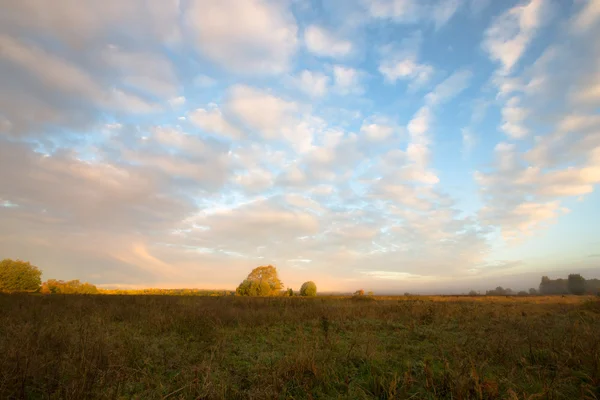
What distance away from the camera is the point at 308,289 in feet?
144

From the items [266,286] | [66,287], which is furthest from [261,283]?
[66,287]

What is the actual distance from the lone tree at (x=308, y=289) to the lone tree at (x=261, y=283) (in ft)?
15.3

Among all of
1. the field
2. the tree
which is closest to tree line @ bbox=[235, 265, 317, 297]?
the tree

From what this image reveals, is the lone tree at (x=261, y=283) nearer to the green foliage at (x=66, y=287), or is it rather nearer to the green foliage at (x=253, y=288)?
the green foliage at (x=253, y=288)

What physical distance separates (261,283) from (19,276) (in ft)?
94.7

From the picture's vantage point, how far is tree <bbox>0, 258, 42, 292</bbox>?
97.7ft

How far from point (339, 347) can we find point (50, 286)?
44221 mm

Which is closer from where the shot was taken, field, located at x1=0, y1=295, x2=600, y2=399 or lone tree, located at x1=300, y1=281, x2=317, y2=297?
field, located at x1=0, y1=295, x2=600, y2=399

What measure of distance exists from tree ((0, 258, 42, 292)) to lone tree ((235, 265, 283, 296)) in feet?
78.9

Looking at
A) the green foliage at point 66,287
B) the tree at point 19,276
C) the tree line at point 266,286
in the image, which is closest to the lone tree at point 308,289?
the tree line at point 266,286

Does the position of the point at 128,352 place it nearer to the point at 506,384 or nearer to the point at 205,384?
the point at 205,384

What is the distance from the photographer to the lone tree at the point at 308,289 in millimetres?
43750

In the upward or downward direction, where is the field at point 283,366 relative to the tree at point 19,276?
downward

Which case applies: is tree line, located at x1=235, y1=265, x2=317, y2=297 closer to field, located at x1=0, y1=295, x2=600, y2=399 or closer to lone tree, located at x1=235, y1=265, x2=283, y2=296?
lone tree, located at x1=235, y1=265, x2=283, y2=296
